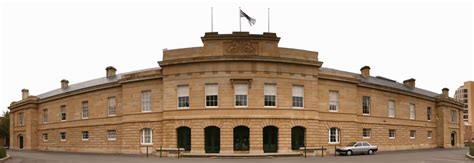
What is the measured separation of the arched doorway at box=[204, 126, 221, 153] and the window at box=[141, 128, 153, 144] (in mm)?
6046

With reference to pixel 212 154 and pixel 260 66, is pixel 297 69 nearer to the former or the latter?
pixel 260 66

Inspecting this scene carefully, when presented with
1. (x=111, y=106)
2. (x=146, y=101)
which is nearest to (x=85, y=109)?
(x=111, y=106)

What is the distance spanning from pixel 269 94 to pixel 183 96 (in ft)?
23.5

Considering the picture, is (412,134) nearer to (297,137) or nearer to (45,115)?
(297,137)

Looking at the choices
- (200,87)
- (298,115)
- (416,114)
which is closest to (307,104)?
(298,115)

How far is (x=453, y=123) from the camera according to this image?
62781mm

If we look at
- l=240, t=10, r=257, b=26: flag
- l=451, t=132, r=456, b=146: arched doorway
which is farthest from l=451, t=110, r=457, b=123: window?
l=240, t=10, r=257, b=26: flag

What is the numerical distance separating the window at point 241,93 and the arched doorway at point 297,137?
483 cm

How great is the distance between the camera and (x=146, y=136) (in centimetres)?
4131

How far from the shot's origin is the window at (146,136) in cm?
4106

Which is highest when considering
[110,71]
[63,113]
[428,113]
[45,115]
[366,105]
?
[110,71]

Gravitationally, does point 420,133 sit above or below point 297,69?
below

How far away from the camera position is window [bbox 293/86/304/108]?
3916 cm

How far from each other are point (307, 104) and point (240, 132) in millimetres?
6411
